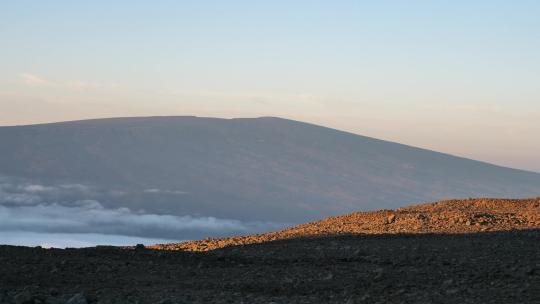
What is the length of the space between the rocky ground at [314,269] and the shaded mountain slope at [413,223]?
0.09m

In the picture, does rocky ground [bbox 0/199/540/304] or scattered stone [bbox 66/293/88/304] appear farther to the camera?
rocky ground [bbox 0/199/540/304]

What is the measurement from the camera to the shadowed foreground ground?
1377 centimetres

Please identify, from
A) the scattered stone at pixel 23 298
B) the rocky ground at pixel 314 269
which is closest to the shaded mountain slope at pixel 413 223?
the rocky ground at pixel 314 269

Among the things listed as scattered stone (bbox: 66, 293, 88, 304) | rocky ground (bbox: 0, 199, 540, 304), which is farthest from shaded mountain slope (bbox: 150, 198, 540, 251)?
scattered stone (bbox: 66, 293, 88, 304)

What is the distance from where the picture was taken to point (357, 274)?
16203 mm

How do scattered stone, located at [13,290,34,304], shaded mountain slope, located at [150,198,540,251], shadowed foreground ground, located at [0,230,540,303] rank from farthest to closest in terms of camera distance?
shaded mountain slope, located at [150,198,540,251]
shadowed foreground ground, located at [0,230,540,303]
scattered stone, located at [13,290,34,304]

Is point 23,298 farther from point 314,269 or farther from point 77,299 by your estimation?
point 314,269

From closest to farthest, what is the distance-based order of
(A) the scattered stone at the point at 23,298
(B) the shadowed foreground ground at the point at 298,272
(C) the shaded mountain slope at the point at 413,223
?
(A) the scattered stone at the point at 23,298
(B) the shadowed foreground ground at the point at 298,272
(C) the shaded mountain slope at the point at 413,223

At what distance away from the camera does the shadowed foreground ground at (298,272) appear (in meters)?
13.8

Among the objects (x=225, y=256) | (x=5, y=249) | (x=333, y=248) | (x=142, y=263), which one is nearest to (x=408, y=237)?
(x=333, y=248)

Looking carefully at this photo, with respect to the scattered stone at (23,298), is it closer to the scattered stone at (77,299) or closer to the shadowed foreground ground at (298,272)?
the shadowed foreground ground at (298,272)

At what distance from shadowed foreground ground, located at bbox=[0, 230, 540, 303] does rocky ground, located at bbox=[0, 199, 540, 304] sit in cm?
2

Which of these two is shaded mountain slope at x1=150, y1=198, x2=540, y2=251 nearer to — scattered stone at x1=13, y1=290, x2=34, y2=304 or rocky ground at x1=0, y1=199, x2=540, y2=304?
rocky ground at x1=0, y1=199, x2=540, y2=304

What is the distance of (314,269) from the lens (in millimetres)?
16797
